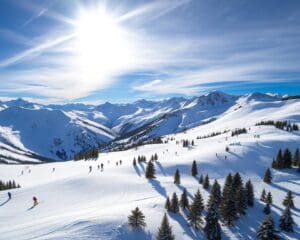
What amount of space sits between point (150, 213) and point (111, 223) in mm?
9438

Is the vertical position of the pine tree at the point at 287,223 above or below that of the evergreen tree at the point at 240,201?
below

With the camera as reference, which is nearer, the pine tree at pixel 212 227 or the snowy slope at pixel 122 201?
the snowy slope at pixel 122 201

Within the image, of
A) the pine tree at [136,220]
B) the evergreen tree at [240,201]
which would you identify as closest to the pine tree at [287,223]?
the evergreen tree at [240,201]

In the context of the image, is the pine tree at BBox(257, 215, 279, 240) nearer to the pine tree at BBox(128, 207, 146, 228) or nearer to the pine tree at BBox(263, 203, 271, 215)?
the pine tree at BBox(263, 203, 271, 215)

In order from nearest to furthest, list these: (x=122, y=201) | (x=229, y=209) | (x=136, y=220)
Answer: (x=136, y=220), (x=229, y=209), (x=122, y=201)

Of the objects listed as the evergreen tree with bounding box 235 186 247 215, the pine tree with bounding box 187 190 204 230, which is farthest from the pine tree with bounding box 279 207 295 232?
the pine tree with bounding box 187 190 204 230

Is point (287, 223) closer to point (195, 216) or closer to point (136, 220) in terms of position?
point (195, 216)

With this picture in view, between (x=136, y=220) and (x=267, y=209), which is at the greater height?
(x=136, y=220)

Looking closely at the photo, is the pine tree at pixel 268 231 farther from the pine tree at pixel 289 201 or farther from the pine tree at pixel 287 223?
the pine tree at pixel 289 201

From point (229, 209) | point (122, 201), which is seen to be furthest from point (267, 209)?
point (122, 201)

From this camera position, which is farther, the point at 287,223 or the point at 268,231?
the point at 287,223

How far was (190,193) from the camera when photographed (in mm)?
69188

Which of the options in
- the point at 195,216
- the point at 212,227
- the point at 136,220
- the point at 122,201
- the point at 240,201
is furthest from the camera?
the point at 122,201

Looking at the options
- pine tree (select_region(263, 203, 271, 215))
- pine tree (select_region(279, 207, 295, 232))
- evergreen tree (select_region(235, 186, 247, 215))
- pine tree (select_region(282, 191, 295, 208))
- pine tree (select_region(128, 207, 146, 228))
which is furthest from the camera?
pine tree (select_region(282, 191, 295, 208))
